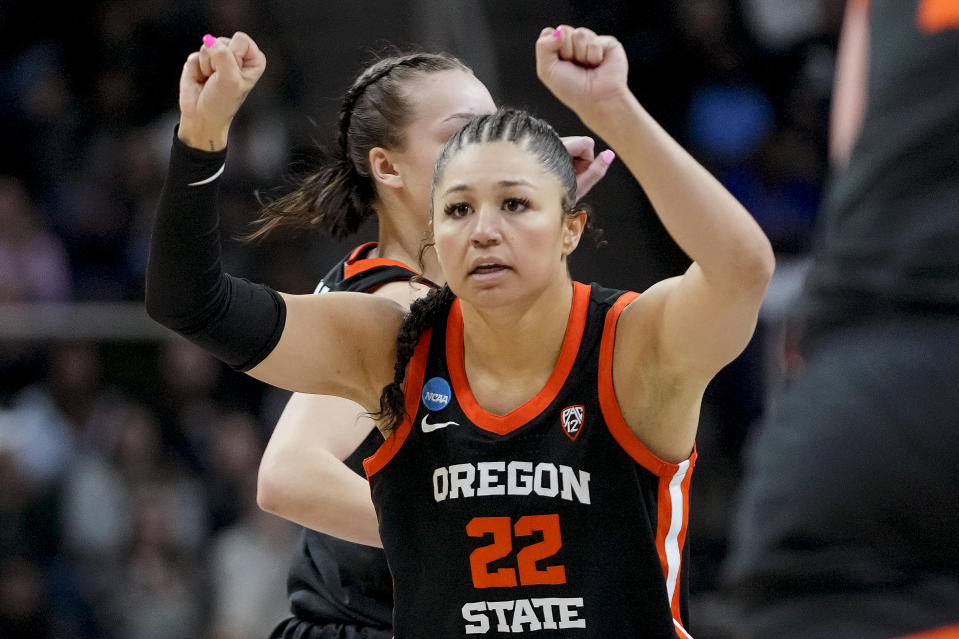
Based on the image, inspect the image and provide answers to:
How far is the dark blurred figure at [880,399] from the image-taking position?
59.6 inches

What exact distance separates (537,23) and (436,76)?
5.15 m

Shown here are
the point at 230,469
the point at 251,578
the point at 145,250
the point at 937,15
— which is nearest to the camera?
the point at 937,15

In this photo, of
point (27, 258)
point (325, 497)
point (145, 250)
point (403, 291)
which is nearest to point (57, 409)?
point (27, 258)

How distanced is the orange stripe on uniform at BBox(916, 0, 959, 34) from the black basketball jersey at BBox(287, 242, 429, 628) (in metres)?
1.66

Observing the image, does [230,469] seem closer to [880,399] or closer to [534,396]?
[534,396]

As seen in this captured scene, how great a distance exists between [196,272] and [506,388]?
0.67 m

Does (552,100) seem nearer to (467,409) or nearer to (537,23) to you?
(537,23)

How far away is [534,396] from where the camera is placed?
8.66 ft

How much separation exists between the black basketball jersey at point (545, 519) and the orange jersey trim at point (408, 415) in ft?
0.09

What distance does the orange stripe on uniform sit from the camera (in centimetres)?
155

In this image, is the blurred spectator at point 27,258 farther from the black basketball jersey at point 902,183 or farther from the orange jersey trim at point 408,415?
the black basketball jersey at point 902,183

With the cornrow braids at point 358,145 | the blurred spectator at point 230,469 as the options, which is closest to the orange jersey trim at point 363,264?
the cornrow braids at point 358,145

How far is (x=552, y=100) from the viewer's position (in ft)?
25.1

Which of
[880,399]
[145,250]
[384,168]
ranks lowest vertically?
[880,399]
